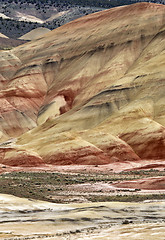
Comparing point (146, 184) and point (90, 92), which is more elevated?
point (90, 92)

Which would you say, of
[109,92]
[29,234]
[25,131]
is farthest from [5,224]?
[25,131]

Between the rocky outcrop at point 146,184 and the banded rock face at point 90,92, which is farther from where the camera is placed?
the banded rock face at point 90,92

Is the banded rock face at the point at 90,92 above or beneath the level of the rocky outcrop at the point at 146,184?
above

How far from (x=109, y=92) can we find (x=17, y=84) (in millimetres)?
25679

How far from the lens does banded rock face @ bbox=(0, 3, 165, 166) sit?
82250mm

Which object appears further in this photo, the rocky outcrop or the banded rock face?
the banded rock face

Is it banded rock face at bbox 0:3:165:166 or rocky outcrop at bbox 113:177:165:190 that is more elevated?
banded rock face at bbox 0:3:165:166

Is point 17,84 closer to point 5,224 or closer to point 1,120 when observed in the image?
point 1,120

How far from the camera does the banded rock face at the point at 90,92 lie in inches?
3238

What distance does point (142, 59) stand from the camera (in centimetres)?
10944

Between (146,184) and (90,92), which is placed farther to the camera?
(90,92)

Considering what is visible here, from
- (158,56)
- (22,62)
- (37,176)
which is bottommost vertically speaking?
(37,176)

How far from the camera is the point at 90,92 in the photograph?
108m

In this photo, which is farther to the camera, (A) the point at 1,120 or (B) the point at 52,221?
(A) the point at 1,120
